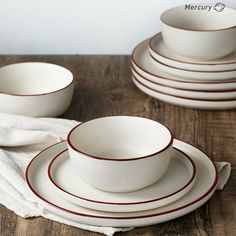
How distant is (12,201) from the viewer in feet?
3.57

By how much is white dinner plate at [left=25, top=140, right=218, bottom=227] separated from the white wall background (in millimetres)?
634

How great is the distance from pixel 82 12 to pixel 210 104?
485mm

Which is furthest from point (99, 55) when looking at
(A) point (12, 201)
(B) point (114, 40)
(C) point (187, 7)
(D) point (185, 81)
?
(A) point (12, 201)

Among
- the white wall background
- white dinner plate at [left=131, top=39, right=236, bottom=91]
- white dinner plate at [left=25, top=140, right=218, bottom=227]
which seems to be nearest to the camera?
white dinner plate at [left=25, top=140, right=218, bottom=227]

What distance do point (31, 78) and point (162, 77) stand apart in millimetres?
288

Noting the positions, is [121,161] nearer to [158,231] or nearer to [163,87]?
[158,231]

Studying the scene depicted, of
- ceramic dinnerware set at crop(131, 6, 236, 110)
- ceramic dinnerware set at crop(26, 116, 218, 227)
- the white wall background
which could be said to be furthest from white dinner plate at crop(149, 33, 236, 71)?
ceramic dinnerware set at crop(26, 116, 218, 227)

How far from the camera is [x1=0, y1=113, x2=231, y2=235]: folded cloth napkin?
1.06 metres

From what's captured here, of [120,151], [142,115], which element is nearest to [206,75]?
[142,115]

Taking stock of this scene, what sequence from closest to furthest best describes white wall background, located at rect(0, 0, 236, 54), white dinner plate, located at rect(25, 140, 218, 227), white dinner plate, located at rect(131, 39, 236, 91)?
1. white dinner plate, located at rect(25, 140, 218, 227)
2. white dinner plate, located at rect(131, 39, 236, 91)
3. white wall background, located at rect(0, 0, 236, 54)

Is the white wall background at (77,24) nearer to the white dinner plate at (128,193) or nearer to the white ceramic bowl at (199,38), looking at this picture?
the white ceramic bowl at (199,38)

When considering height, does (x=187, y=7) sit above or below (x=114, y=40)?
above

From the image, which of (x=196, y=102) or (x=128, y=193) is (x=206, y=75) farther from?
(x=128, y=193)

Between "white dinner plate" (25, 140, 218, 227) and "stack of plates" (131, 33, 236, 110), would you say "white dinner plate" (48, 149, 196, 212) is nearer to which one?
"white dinner plate" (25, 140, 218, 227)
